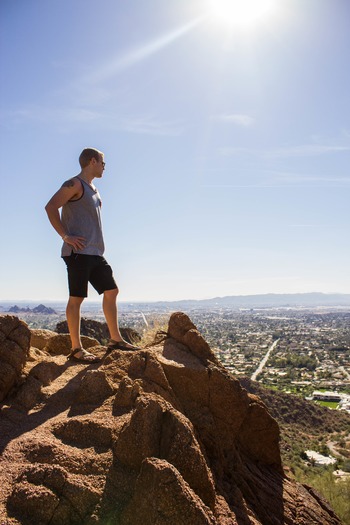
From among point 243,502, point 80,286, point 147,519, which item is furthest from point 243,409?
point 147,519

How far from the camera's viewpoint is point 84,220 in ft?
18.9

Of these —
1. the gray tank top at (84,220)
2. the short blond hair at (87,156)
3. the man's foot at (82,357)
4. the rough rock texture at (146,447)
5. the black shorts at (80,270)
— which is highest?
the short blond hair at (87,156)

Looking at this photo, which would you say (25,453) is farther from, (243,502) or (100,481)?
(243,502)

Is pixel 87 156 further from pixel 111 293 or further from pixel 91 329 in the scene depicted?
pixel 91 329

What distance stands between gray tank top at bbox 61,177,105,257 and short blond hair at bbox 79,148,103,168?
0.83 ft

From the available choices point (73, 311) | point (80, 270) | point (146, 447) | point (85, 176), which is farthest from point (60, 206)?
point (146, 447)

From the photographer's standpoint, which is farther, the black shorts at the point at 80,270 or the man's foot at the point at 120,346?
the man's foot at the point at 120,346

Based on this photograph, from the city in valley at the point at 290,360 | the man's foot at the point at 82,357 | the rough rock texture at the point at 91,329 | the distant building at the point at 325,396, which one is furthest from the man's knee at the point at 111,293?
the distant building at the point at 325,396

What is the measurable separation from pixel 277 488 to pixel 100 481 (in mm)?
2880

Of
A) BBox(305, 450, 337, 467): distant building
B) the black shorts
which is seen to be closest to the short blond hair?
the black shorts

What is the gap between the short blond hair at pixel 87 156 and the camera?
19.3ft

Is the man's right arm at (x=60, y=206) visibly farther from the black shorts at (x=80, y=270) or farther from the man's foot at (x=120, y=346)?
the man's foot at (x=120, y=346)

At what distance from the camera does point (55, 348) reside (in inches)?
280

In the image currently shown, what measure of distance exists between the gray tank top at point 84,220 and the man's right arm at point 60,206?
0.14m
